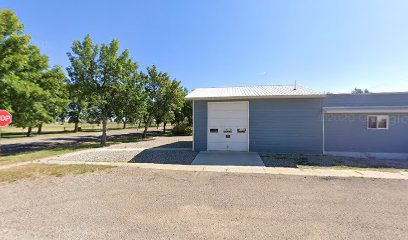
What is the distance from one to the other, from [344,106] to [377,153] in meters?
3.16

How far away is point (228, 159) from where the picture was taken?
9883mm

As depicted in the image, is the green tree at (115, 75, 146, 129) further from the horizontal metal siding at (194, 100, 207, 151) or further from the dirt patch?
the dirt patch

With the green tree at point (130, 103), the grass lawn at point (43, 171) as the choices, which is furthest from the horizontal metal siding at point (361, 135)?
the green tree at point (130, 103)

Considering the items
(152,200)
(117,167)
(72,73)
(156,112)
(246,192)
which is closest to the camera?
(152,200)

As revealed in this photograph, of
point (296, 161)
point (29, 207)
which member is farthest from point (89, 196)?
point (296, 161)

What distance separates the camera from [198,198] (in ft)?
16.8

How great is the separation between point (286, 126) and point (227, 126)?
3384 millimetres

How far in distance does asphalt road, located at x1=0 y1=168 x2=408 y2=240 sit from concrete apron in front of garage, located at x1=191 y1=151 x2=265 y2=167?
2.13 meters

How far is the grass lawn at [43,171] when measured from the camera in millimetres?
7055

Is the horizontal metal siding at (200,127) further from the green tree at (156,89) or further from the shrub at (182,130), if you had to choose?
the shrub at (182,130)

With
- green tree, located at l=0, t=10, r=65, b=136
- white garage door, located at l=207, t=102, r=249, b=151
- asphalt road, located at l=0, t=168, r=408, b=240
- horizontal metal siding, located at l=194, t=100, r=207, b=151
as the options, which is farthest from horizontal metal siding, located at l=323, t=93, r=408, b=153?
green tree, located at l=0, t=10, r=65, b=136

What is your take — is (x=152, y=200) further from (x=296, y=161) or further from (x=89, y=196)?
(x=296, y=161)

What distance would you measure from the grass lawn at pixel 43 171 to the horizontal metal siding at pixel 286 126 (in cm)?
802

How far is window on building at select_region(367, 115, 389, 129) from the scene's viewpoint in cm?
1123
